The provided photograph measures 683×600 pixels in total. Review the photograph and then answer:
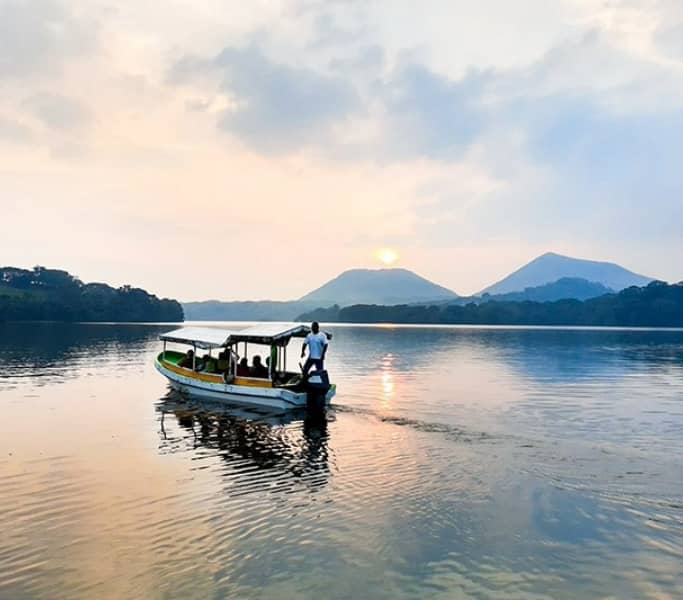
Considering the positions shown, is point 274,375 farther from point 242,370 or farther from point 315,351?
point 315,351

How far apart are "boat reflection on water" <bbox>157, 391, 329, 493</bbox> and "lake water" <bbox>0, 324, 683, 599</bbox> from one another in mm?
118

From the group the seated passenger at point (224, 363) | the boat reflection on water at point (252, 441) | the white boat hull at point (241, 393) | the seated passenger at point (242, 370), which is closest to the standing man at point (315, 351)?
the white boat hull at point (241, 393)

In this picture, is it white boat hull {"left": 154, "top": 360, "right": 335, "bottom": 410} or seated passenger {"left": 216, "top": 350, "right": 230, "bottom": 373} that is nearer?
white boat hull {"left": 154, "top": 360, "right": 335, "bottom": 410}

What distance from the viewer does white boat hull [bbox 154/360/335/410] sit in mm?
32125

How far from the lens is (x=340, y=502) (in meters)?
15.7

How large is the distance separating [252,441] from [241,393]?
1061 cm

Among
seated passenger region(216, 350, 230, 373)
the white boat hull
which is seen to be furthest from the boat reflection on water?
seated passenger region(216, 350, 230, 373)

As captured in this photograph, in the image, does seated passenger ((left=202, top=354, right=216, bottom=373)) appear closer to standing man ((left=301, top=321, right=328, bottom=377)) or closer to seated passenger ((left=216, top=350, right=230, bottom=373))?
seated passenger ((left=216, top=350, right=230, bottom=373))

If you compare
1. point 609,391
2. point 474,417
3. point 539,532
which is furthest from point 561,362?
point 539,532

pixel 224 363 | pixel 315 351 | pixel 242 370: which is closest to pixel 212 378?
pixel 224 363

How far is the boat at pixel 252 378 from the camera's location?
31.5 m

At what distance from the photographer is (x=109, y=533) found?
→ 13273 mm

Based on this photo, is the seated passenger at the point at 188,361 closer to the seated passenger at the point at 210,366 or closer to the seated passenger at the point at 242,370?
the seated passenger at the point at 210,366

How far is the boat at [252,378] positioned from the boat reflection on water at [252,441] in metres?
0.93
